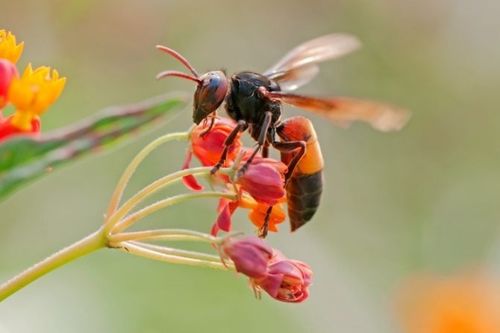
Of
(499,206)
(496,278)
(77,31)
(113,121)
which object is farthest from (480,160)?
(113,121)

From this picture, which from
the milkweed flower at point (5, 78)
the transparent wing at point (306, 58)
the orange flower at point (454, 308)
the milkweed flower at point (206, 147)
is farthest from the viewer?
the orange flower at point (454, 308)

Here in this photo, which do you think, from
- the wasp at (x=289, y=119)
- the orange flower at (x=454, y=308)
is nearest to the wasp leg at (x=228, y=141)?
the wasp at (x=289, y=119)

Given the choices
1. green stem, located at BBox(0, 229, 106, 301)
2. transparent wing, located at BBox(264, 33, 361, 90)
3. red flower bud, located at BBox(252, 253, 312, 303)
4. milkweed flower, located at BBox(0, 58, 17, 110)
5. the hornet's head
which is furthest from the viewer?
transparent wing, located at BBox(264, 33, 361, 90)

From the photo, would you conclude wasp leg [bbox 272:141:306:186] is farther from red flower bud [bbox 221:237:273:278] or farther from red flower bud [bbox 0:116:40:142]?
red flower bud [bbox 0:116:40:142]

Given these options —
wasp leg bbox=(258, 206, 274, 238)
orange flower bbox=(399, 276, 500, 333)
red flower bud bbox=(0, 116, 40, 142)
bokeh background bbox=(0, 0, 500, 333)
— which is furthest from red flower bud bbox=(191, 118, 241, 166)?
orange flower bbox=(399, 276, 500, 333)

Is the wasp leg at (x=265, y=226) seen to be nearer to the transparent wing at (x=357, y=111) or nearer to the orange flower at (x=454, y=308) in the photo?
the transparent wing at (x=357, y=111)

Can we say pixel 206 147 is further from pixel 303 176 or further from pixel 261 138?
pixel 303 176

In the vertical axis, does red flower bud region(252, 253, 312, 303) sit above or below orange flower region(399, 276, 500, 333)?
above
